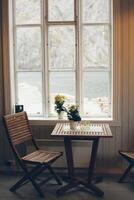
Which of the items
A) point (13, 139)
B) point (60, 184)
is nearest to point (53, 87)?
point (13, 139)

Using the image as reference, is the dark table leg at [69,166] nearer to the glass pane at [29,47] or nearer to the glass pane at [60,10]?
the glass pane at [29,47]

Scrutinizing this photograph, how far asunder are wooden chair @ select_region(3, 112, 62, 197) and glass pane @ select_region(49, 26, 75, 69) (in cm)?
94

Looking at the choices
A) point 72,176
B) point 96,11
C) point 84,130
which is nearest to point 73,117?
point 84,130

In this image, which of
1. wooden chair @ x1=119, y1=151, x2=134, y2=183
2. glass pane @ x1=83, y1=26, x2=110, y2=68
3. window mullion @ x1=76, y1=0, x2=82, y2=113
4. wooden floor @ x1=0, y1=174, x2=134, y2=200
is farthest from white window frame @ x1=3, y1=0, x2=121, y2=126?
wooden floor @ x1=0, y1=174, x2=134, y2=200

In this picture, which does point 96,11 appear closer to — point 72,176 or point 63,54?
point 63,54

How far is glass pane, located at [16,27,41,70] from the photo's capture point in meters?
4.46

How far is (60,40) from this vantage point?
444 centimetres

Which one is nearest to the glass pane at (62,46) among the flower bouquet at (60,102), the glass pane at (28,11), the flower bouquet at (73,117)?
the glass pane at (28,11)

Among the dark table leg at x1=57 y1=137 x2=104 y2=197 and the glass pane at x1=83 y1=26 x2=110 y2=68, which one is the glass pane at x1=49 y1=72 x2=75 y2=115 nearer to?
the glass pane at x1=83 y1=26 x2=110 y2=68

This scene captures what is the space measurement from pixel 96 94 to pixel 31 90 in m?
0.94

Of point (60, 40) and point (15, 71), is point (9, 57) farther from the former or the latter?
point (60, 40)

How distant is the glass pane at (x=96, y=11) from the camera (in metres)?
4.35

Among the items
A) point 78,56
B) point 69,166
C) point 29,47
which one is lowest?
point 69,166

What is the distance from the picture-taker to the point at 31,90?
14.9 feet
